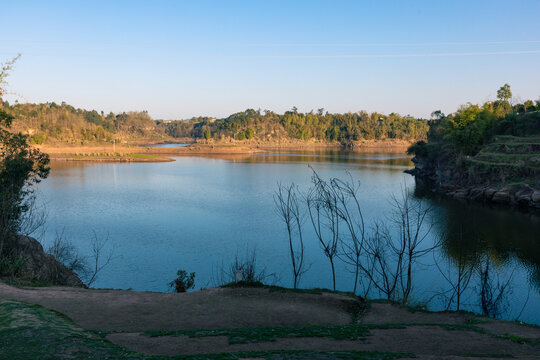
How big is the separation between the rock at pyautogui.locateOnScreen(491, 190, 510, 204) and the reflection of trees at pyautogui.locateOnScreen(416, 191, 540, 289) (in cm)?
325

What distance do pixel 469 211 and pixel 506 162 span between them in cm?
1537

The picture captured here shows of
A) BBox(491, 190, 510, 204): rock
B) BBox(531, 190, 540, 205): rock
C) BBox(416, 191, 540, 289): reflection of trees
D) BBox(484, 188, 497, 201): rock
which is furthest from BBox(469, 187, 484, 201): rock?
BBox(531, 190, 540, 205): rock

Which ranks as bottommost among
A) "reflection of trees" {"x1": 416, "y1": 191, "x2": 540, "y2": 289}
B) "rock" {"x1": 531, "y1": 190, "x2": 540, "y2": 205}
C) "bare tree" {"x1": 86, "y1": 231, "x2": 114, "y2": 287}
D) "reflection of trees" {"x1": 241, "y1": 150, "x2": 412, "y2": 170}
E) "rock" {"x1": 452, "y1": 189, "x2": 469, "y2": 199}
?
"bare tree" {"x1": 86, "y1": 231, "x2": 114, "y2": 287}

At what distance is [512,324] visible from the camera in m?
15.5

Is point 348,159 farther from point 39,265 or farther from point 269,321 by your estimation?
point 269,321

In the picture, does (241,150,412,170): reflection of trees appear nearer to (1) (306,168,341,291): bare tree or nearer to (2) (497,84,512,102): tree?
(2) (497,84,512,102): tree

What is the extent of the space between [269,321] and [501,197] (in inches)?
1913

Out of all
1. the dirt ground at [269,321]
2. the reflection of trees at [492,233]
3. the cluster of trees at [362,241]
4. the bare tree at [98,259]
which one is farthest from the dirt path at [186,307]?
the reflection of trees at [492,233]

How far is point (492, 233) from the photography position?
3653cm

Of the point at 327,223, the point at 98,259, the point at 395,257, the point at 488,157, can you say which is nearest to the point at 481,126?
the point at 488,157

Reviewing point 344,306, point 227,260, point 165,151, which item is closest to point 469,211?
point 227,260

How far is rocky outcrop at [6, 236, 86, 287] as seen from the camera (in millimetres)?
22327

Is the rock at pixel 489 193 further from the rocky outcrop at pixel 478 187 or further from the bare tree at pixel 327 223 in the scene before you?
the bare tree at pixel 327 223

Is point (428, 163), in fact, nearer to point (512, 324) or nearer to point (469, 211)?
point (469, 211)
